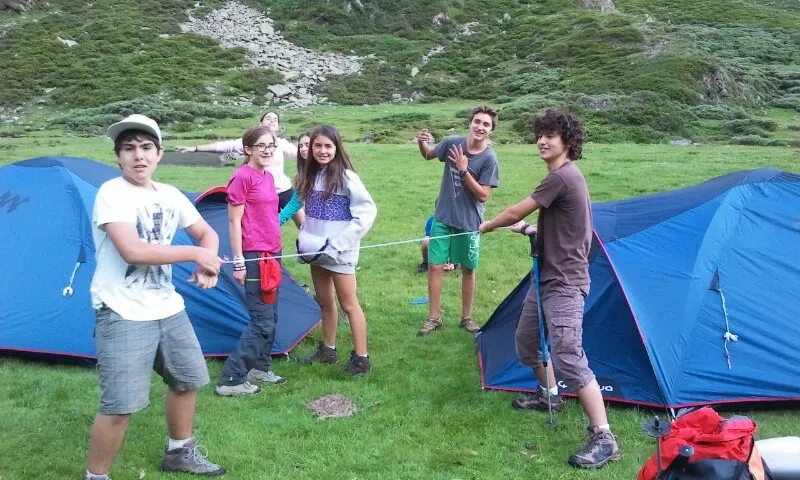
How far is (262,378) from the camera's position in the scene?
6.13 metres

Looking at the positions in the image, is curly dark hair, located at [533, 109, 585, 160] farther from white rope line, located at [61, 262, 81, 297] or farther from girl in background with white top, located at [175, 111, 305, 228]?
white rope line, located at [61, 262, 81, 297]

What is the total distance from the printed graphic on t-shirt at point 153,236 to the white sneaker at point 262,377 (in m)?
2.15

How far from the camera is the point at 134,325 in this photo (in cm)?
397

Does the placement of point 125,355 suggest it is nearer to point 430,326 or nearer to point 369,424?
point 369,424

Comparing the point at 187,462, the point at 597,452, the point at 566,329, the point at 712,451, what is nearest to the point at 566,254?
the point at 566,329

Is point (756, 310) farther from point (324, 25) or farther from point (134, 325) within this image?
point (324, 25)

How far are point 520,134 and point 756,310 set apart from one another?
2590cm

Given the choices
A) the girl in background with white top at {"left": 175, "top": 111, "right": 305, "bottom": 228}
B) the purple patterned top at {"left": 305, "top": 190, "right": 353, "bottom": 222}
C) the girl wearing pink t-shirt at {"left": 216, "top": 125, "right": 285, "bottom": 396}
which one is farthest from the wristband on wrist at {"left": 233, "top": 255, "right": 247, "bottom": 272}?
the girl in background with white top at {"left": 175, "top": 111, "right": 305, "bottom": 228}

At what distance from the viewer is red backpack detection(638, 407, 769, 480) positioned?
141 inches

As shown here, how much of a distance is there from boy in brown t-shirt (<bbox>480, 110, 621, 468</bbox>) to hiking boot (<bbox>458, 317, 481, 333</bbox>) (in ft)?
7.98

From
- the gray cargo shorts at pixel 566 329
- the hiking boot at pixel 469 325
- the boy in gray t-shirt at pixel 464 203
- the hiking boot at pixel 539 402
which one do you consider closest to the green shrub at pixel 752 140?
the hiking boot at pixel 469 325

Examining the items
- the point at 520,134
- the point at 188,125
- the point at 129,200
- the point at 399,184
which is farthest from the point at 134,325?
the point at 188,125

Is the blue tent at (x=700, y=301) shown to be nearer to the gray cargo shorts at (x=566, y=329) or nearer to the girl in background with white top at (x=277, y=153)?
the gray cargo shorts at (x=566, y=329)

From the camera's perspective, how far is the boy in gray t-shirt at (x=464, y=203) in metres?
6.76
